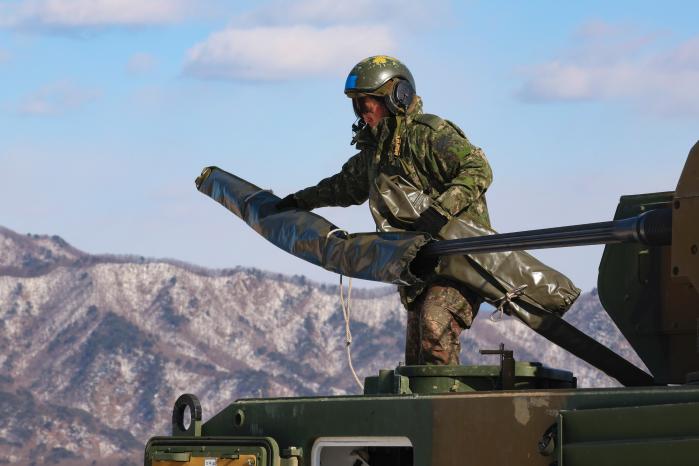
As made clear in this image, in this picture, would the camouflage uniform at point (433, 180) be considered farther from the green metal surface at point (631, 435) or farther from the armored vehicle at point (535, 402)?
the green metal surface at point (631, 435)

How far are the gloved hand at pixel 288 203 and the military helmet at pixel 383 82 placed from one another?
1057 mm

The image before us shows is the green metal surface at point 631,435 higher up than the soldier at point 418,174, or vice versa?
the soldier at point 418,174

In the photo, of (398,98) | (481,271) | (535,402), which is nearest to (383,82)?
(398,98)

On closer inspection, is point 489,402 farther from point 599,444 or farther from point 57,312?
point 57,312

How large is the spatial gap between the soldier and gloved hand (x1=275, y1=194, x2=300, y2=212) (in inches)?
16.6

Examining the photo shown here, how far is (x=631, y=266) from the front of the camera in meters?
9.66

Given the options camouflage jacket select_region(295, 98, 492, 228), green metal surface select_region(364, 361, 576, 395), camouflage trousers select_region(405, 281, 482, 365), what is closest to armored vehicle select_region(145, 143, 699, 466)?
green metal surface select_region(364, 361, 576, 395)

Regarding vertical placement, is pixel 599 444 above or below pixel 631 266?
below

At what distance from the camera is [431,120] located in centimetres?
1064

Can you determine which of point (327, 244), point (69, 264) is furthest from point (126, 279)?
point (327, 244)

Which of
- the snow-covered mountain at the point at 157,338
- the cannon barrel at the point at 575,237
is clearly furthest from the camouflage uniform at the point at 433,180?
the snow-covered mountain at the point at 157,338

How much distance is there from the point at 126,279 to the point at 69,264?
15.1 ft

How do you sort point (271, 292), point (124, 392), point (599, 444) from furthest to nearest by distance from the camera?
point (271, 292) → point (124, 392) → point (599, 444)

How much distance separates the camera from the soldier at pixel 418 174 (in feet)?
32.9
